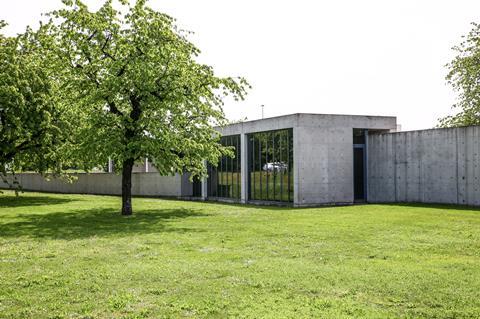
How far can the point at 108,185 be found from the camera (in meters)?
51.8

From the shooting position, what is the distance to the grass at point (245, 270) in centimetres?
815

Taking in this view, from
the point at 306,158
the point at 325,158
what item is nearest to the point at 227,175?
the point at 306,158

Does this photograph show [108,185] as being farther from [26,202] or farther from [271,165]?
[271,165]

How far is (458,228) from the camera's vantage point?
1794 centimetres

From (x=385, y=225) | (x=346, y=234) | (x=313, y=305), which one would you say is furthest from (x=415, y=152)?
(x=313, y=305)

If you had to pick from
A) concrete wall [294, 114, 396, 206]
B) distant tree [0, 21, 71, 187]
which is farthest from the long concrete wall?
distant tree [0, 21, 71, 187]

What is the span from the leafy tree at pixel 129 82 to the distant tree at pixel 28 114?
2840mm

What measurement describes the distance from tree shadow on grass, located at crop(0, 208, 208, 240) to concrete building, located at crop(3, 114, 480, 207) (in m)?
8.52

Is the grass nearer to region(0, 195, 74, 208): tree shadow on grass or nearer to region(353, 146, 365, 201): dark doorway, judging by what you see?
region(353, 146, 365, 201): dark doorway

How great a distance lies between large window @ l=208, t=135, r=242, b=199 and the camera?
121ft

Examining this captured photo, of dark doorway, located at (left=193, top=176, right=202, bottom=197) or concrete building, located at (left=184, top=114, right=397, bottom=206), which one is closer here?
concrete building, located at (left=184, top=114, right=397, bottom=206)

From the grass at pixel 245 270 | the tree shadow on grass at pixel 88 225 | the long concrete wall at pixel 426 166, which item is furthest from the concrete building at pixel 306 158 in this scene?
the grass at pixel 245 270

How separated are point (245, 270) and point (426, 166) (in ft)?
74.0

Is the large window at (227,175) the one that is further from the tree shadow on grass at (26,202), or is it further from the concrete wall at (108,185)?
the tree shadow on grass at (26,202)
